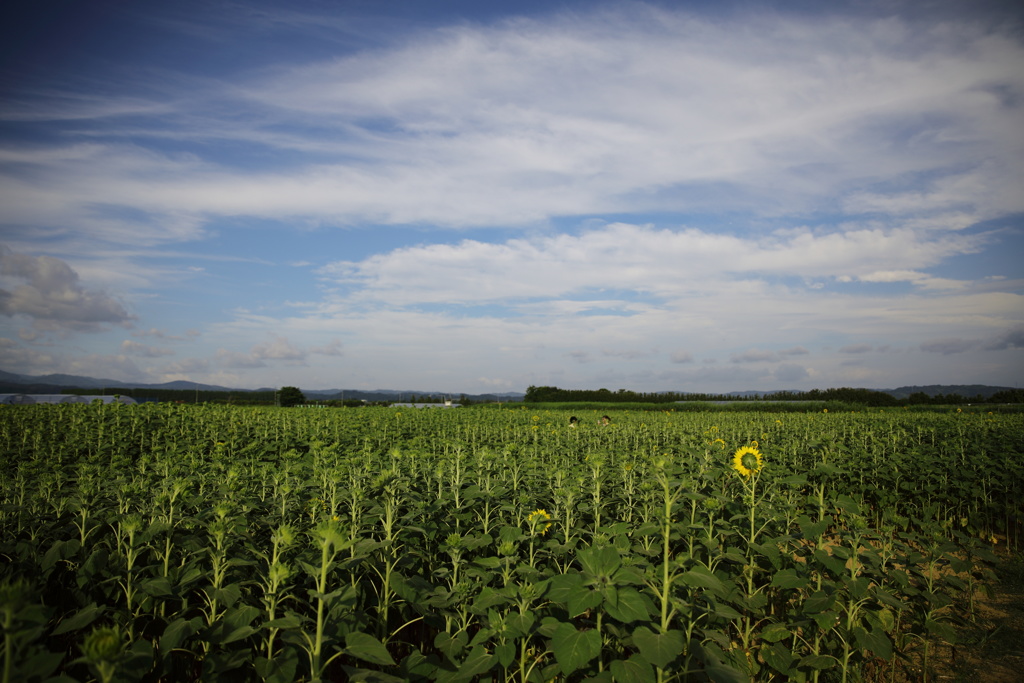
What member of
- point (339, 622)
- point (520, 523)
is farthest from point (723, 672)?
point (339, 622)

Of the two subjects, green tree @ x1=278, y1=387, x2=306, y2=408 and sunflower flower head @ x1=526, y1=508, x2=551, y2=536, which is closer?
sunflower flower head @ x1=526, y1=508, x2=551, y2=536

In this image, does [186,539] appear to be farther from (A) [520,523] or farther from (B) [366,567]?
(A) [520,523]

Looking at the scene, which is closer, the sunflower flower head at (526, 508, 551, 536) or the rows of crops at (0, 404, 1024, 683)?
the rows of crops at (0, 404, 1024, 683)

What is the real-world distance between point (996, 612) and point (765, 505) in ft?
12.9

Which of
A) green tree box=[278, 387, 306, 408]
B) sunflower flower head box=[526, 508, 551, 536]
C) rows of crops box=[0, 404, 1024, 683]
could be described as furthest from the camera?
green tree box=[278, 387, 306, 408]

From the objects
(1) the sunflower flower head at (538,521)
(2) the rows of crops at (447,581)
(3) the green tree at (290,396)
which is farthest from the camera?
(3) the green tree at (290,396)

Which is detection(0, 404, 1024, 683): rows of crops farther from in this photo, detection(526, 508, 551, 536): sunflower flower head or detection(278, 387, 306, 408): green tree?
detection(278, 387, 306, 408): green tree

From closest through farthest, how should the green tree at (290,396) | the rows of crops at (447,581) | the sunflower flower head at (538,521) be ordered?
1. the rows of crops at (447,581)
2. the sunflower flower head at (538,521)
3. the green tree at (290,396)

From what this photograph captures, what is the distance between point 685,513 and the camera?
15.0ft

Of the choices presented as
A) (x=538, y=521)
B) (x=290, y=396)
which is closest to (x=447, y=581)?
(x=538, y=521)

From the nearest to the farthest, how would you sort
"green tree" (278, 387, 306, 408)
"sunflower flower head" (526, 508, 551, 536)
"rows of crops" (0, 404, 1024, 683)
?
"rows of crops" (0, 404, 1024, 683) → "sunflower flower head" (526, 508, 551, 536) → "green tree" (278, 387, 306, 408)

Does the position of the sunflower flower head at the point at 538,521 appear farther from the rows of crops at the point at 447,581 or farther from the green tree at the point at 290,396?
the green tree at the point at 290,396

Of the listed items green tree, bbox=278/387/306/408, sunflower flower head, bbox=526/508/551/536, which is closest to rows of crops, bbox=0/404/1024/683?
sunflower flower head, bbox=526/508/551/536

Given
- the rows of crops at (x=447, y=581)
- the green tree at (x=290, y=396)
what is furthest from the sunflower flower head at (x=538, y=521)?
the green tree at (x=290, y=396)
